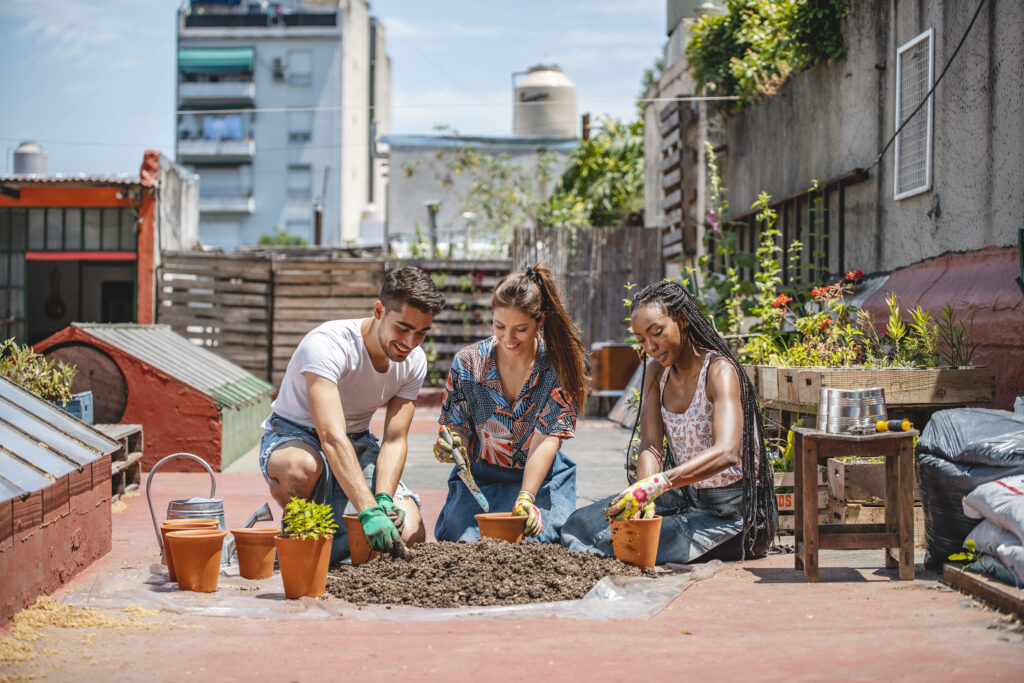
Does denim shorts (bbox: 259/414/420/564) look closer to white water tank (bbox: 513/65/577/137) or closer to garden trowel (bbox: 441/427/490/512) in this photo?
garden trowel (bbox: 441/427/490/512)

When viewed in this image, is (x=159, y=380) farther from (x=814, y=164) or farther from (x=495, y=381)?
(x=814, y=164)

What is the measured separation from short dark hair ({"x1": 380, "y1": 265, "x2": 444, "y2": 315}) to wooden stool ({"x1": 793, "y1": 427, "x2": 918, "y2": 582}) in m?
1.64

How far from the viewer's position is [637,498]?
395cm

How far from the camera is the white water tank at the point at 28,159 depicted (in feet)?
65.1

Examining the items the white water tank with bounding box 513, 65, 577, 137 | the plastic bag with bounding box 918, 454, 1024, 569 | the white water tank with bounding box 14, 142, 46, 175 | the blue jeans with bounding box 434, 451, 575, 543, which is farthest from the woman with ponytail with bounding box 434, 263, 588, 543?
the white water tank with bounding box 513, 65, 577, 137

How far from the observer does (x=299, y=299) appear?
13672 millimetres

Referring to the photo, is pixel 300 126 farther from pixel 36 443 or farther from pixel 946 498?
pixel 946 498

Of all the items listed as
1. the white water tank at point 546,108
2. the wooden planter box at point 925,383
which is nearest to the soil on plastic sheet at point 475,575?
the wooden planter box at point 925,383

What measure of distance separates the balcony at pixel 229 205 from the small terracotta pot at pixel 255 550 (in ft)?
136

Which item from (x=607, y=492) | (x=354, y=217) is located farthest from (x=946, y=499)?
(x=354, y=217)

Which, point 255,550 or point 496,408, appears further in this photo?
point 496,408

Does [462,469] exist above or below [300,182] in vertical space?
below

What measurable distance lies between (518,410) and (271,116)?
42261mm

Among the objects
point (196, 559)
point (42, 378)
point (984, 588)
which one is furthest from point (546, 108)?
point (984, 588)
